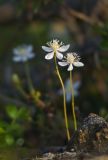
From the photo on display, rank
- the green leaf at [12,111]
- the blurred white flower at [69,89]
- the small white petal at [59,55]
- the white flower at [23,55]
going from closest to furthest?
the small white petal at [59,55] < the green leaf at [12,111] < the white flower at [23,55] < the blurred white flower at [69,89]

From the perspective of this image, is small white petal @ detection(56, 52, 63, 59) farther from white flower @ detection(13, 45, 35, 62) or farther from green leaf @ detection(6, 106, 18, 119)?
white flower @ detection(13, 45, 35, 62)

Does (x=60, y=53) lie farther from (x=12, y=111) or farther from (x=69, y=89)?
(x=69, y=89)

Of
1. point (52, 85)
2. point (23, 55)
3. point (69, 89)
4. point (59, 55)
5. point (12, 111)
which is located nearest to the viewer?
point (59, 55)

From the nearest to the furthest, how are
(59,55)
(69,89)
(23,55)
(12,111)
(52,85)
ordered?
(59,55) → (12,111) → (23,55) → (69,89) → (52,85)

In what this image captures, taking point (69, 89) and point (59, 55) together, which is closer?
point (59, 55)

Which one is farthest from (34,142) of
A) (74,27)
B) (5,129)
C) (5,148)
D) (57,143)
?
(74,27)

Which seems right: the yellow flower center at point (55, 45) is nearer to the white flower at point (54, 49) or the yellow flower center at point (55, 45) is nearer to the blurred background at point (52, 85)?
the white flower at point (54, 49)

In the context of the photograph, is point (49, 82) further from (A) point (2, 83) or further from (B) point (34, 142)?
(A) point (2, 83)

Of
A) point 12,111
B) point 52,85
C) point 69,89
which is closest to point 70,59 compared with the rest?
point 12,111

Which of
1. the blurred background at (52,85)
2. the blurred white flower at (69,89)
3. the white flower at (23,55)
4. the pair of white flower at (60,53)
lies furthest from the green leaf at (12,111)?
the pair of white flower at (60,53)
